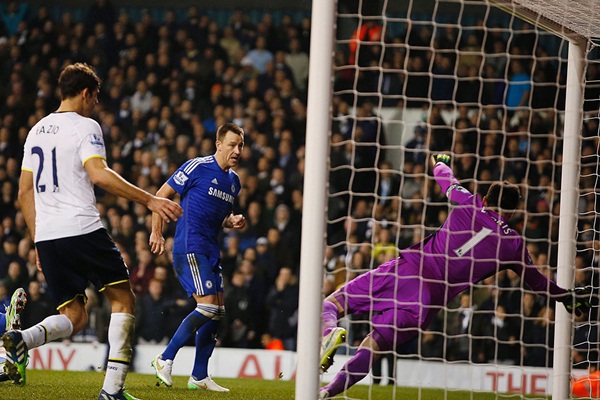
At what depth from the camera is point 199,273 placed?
6.73 m

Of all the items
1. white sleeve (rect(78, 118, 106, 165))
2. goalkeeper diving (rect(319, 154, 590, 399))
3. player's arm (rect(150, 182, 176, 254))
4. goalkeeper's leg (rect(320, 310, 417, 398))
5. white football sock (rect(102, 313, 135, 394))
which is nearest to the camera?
white sleeve (rect(78, 118, 106, 165))

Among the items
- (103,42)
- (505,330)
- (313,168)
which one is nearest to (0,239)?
A: (103,42)

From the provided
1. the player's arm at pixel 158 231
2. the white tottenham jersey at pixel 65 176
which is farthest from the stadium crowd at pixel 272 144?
the white tottenham jersey at pixel 65 176

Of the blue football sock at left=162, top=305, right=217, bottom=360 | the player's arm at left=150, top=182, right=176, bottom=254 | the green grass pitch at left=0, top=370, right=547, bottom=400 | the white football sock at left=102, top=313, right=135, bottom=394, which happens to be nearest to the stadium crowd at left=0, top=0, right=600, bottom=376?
the green grass pitch at left=0, top=370, right=547, bottom=400

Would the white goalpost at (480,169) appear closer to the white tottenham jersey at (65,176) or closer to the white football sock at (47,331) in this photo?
the white tottenham jersey at (65,176)

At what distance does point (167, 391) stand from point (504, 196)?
8.89 feet

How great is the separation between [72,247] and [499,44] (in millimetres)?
8117

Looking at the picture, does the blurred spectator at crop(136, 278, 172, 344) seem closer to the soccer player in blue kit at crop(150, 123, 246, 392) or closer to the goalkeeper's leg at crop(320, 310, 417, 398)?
the soccer player in blue kit at crop(150, 123, 246, 392)

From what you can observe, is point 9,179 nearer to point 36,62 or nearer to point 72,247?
point 36,62

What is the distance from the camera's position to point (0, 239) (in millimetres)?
11258

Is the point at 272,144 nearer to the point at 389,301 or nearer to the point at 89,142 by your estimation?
the point at 389,301

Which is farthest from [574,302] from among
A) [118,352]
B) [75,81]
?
[75,81]

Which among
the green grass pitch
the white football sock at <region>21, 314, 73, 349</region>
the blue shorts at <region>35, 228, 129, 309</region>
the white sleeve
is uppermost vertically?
the white sleeve

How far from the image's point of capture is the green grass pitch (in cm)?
580
